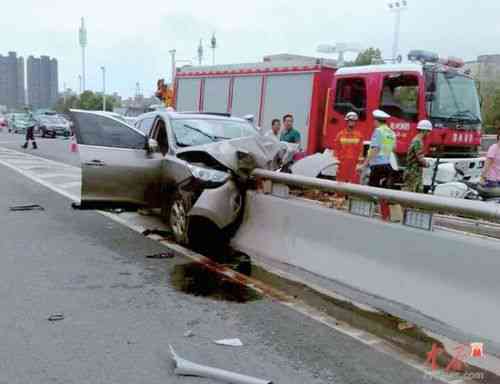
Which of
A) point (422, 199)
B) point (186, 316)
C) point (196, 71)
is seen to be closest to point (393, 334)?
point (422, 199)

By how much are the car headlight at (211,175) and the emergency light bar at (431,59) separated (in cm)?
570

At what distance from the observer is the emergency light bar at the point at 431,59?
34.9ft

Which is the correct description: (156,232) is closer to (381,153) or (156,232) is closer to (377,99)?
(381,153)

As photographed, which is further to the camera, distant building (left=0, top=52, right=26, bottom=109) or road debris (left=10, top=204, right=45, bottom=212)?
distant building (left=0, top=52, right=26, bottom=109)

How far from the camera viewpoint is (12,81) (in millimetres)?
152500

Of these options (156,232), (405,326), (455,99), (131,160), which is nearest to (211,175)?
(131,160)

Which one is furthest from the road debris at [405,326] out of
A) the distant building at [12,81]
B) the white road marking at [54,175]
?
the distant building at [12,81]

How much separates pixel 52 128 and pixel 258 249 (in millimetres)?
33649

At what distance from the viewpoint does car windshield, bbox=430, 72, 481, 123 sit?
10.3 metres

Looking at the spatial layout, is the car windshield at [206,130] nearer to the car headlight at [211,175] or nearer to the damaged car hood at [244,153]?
the damaged car hood at [244,153]

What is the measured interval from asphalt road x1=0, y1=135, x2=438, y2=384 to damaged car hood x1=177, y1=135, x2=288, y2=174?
135cm

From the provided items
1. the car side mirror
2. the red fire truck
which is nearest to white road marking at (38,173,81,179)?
the red fire truck

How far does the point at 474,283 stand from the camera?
4.28 meters

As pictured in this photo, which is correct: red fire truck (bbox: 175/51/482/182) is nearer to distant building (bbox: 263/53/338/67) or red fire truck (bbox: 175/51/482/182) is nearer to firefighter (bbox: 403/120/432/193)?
distant building (bbox: 263/53/338/67)
